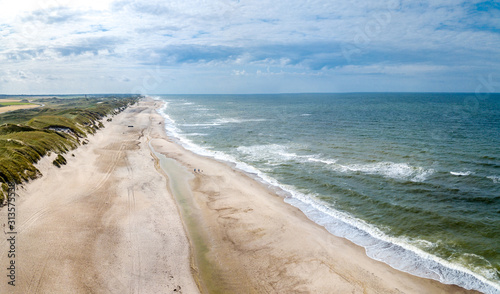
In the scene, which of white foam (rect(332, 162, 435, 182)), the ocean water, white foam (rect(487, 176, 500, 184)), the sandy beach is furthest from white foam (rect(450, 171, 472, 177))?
the sandy beach

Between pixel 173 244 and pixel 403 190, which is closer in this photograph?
pixel 173 244

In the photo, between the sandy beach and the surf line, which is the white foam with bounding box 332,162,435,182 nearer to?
the sandy beach

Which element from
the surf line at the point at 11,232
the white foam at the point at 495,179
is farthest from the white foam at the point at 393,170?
the surf line at the point at 11,232

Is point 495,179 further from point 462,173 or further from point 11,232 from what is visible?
point 11,232

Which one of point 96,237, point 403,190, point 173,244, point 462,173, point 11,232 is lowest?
point 173,244

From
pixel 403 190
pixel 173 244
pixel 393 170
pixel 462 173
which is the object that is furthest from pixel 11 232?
pixel 462 173
